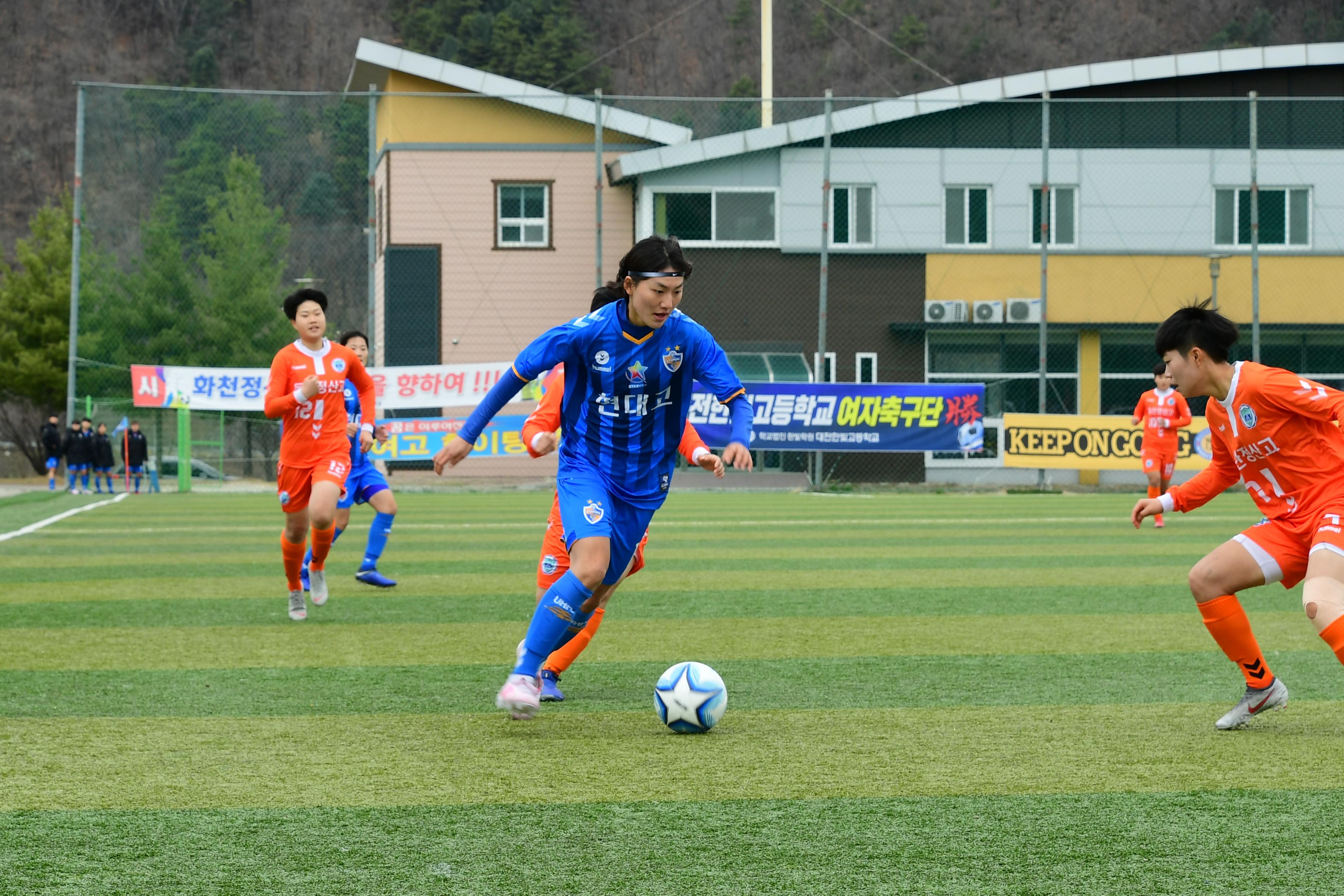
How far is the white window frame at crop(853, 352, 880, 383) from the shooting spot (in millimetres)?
31359

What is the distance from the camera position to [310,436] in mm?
9625

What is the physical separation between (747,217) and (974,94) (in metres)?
5.77

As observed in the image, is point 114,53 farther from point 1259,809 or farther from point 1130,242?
point 1259,809

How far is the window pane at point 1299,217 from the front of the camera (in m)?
31.0

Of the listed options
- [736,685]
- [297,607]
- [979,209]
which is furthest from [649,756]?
[979,209]

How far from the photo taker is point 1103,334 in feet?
102

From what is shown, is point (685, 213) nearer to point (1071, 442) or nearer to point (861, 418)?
point (861, 418)

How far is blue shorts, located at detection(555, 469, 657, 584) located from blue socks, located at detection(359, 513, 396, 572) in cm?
577

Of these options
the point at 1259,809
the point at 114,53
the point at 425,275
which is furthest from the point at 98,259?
the point at 114,53

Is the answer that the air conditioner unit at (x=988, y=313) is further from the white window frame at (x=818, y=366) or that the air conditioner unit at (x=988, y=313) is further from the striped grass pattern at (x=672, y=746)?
the striped grass pattern at (x=672, y=746)

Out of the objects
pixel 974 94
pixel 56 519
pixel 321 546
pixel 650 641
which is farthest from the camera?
pixel 974 94

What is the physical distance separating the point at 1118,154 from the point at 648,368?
27332 millimetres

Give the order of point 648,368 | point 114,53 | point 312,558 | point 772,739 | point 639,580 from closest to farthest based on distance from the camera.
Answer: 1. point 772,739
2. point 648,368
3. point 312,558
4. point 639,580
5. point 114,53

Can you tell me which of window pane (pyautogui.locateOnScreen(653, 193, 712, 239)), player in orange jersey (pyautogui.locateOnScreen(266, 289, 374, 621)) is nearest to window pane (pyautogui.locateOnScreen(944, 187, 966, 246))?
window pane (pyautogui.locateOnScreen(653, 193, 712, 239))
